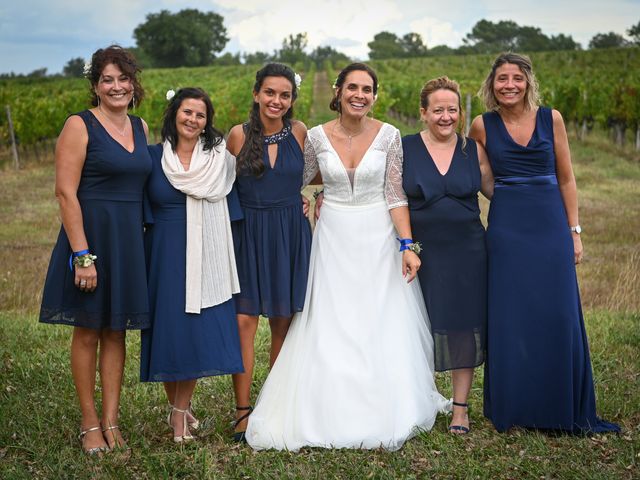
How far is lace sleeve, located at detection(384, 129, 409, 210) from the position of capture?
13.4 feet

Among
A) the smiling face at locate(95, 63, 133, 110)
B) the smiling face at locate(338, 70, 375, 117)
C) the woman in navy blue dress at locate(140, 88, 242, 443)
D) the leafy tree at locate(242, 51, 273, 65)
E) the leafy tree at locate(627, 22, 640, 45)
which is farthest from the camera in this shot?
the leafy tree at locate(242, 51, 273, 65)

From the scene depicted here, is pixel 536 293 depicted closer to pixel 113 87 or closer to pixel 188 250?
pixel 188 250

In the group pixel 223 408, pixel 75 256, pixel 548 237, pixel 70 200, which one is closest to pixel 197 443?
pixel 223 408

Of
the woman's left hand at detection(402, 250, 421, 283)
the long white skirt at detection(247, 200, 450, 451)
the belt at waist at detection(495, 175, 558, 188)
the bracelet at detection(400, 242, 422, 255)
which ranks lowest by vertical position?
the long white skirt at detection(247, 200, 450, 451)

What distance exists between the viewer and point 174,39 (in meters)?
77.8

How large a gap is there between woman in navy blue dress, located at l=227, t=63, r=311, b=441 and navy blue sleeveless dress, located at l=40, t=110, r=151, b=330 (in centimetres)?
58

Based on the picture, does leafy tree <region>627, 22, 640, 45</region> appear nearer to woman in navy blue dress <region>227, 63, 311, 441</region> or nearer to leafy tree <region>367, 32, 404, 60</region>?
leafy tree <region>367, 32, 404, 60</region>

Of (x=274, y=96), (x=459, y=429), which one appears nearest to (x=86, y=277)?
(x=274, y=96)

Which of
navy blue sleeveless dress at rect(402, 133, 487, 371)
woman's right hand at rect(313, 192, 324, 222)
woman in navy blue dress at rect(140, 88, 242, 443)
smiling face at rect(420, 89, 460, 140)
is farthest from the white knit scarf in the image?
smiling face at rect(420, 89, 460, 140)

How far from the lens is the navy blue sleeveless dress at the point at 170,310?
3828 millimetres

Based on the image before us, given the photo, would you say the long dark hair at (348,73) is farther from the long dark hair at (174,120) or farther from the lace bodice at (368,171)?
the long dark hair at (174,120)

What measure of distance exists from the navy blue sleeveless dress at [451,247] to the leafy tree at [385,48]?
93142mm

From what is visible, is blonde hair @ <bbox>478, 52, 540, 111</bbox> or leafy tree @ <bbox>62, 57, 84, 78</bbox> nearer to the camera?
blonde hair @ <bbox>478, 52, 540, 111</bbox>

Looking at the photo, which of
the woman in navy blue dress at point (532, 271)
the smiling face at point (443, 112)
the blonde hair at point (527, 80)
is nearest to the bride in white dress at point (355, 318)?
the smiling face at point (443, 112)
